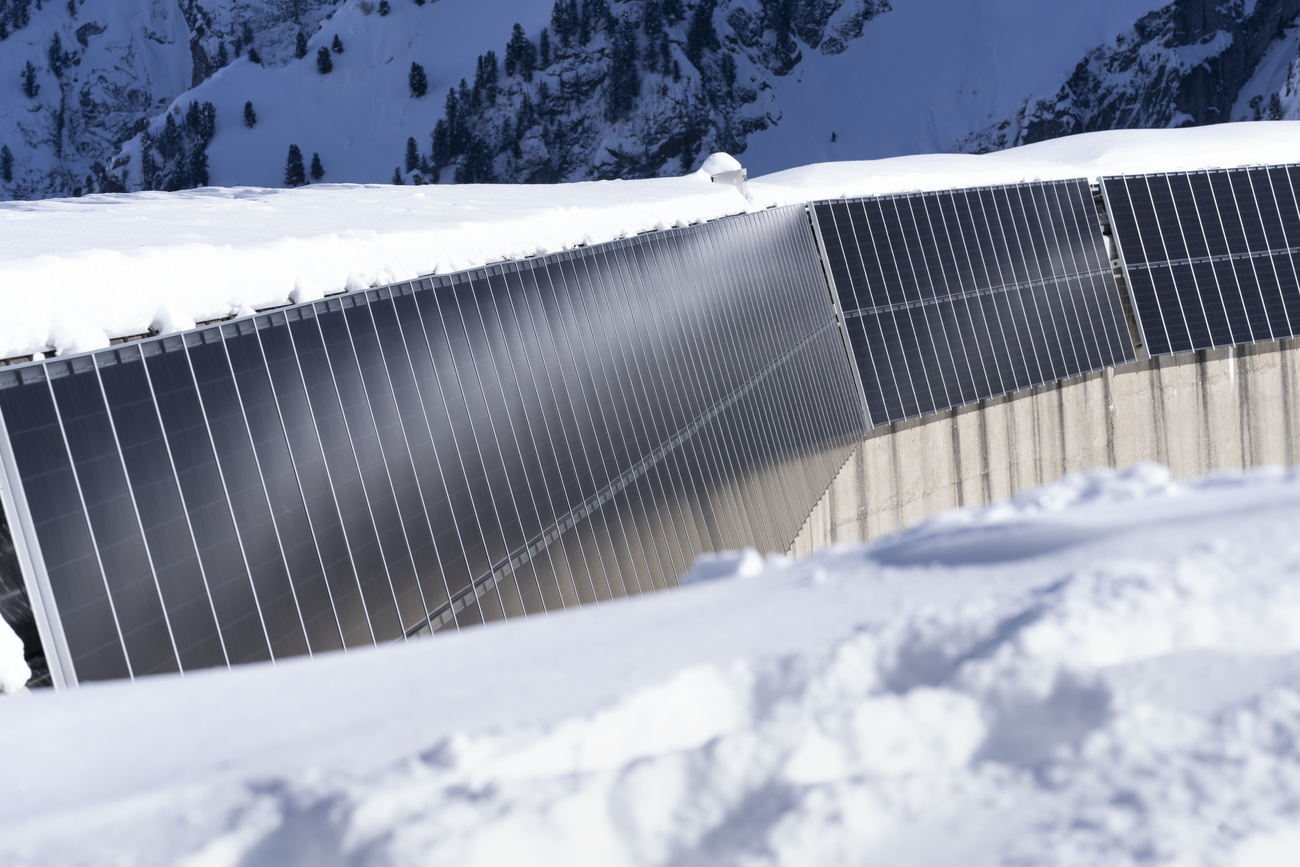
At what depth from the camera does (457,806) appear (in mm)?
2281

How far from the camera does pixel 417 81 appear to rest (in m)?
102

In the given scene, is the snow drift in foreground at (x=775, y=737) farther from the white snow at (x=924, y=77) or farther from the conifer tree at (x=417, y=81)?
the conifer tree at (x=417, y=81)

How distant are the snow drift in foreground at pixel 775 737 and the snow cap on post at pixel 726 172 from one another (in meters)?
12.2

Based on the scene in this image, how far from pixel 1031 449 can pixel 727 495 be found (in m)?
11.1

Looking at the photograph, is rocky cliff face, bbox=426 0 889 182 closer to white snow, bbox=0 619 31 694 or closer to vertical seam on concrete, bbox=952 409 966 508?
vertical seam on concrete, bbox=952 409 966 508

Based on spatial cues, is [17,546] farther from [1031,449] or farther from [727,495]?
[1031,449]

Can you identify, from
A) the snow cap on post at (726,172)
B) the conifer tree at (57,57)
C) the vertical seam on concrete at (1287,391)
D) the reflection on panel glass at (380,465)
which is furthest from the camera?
the conifer tree at (57,57)

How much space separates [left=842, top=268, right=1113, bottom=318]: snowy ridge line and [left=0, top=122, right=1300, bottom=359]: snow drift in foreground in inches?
89.2

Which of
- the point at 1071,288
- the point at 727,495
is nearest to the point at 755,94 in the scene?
the point at 1071,288

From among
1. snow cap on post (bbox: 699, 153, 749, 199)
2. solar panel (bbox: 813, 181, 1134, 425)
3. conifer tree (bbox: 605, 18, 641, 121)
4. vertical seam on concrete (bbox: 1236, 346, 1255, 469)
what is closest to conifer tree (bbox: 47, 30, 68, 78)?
conifer tree (bbox: 605, 18, 641, 121)

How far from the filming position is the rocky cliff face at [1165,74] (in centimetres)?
8294

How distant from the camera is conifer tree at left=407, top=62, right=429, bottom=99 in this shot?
332 ft

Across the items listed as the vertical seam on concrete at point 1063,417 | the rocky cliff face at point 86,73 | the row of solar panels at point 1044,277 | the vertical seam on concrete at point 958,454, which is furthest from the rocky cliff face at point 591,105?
the vertical seam on concrete at point 958,454

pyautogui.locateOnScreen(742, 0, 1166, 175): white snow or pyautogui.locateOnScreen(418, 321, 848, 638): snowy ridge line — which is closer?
pyautogui.locateOnScreen(418, 321, 848, 638): snowy ridge line
